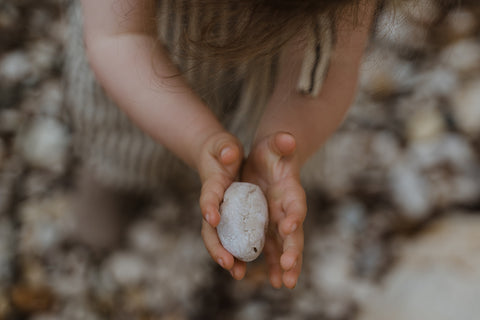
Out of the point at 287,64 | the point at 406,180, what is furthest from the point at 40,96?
the point at 406,180

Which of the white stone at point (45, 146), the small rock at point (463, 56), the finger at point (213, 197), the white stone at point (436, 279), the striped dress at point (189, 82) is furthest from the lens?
the small rock at point (463, 56)

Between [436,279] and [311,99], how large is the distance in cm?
54

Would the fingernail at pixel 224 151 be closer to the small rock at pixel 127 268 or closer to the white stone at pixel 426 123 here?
the small rock at pixel 127 268

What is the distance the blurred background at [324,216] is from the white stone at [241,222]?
0.36 metres

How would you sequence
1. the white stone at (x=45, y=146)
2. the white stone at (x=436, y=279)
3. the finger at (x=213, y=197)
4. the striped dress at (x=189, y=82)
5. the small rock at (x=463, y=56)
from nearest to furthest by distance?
the finger at (x=213, y=197)
the striped dress at (x=189, y=82)
the white stone at (x=436, y=279)
the white stone at (x=45, y=146)
the small rock at (x=463, y=56)

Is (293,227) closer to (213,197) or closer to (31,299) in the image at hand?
(213,197)

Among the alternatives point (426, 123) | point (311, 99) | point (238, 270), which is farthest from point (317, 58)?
point (426, 123)

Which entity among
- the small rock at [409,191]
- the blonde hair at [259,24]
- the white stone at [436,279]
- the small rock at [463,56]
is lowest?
the white stone at [436,279]

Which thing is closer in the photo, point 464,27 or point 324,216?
point 324,216

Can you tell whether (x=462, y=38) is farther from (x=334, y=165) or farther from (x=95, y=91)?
(x=95, y=91)

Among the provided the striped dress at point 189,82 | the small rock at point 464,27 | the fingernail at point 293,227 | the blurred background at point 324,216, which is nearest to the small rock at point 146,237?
the blurred background at point 324,216

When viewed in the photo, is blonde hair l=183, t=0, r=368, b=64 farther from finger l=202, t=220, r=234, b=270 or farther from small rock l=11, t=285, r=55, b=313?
small rock l=11, t=285, r=55, b=313

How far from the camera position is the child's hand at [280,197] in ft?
1.77

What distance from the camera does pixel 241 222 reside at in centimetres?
57
